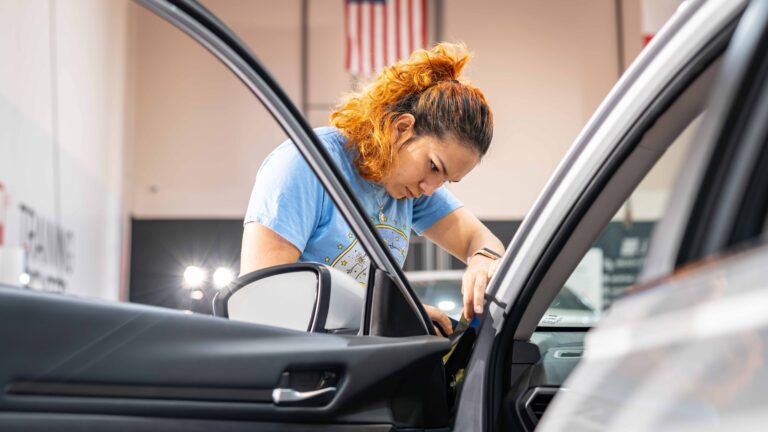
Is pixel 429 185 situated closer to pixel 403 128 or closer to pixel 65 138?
pixel 403 128

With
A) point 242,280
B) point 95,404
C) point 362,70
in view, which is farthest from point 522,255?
point 362,70

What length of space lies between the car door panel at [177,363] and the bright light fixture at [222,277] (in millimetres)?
77

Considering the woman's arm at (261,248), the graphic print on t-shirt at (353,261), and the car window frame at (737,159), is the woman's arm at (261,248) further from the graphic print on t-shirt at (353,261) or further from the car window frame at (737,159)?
the car window frame at (737,159)

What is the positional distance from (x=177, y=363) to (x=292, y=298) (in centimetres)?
15

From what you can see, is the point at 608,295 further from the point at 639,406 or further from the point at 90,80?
the point at 639,406

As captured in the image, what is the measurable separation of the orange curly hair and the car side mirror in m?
0.51

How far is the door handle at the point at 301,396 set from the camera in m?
0.97

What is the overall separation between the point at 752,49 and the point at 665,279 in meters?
0.13

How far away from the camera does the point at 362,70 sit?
9.48 m

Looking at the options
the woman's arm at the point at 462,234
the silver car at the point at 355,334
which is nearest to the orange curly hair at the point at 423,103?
the woman's arm at the point at 462,234

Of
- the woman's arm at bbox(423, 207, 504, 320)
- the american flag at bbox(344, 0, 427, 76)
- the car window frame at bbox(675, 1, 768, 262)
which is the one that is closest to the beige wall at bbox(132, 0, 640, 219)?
the american flag at bbox(344, 0, 427, 76)

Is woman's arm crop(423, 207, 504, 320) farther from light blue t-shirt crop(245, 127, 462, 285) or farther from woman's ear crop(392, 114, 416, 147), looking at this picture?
light blue t-shirt crop(245, 127, 462, 285)

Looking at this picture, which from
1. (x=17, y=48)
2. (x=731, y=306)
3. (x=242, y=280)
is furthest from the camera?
(x=17, y=48)

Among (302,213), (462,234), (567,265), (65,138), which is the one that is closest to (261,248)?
(302,213)
